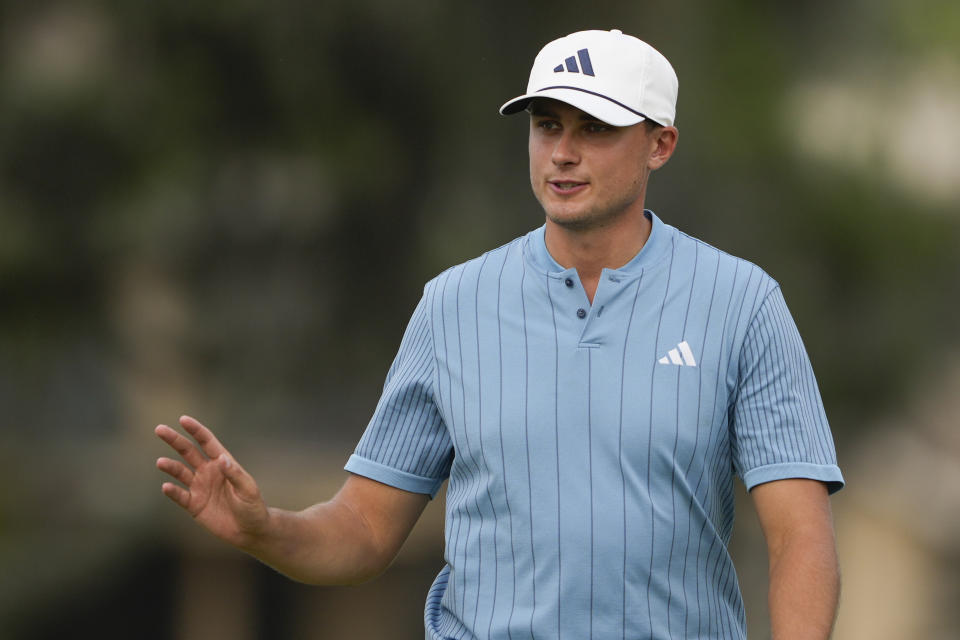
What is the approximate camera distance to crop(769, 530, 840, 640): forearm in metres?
2.15

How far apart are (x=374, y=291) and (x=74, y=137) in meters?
1.27

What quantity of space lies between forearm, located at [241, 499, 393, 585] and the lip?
0.63m

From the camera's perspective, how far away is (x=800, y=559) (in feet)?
7.12

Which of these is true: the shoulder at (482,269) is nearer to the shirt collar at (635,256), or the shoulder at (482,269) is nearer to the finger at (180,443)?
the shirt collar at (635,256)

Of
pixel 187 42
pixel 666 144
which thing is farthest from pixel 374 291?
pixel 666 144

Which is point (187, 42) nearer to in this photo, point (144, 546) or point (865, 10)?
point (144, 546)

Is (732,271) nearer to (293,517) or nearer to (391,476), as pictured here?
(391,476)

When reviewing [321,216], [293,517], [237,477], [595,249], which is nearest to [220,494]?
[237,477]

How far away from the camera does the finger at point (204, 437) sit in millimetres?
2100

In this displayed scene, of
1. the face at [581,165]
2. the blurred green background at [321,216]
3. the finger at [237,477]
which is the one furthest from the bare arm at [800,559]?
the blurred green background at [321,216]

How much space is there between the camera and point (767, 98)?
240 inches

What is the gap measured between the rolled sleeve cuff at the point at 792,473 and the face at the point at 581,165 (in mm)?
445

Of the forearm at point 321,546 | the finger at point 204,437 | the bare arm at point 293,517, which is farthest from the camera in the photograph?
the forearm at point 321,546

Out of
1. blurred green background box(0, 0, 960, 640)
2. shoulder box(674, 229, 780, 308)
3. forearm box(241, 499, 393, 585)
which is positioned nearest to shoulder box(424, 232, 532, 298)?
shoulder box(674, 229, 780, 308)
